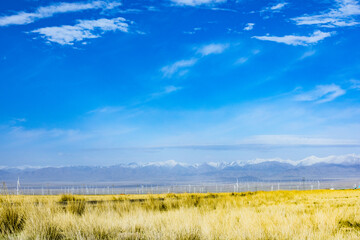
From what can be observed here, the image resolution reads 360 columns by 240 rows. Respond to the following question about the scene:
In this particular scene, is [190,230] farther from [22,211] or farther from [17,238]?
[22,211]

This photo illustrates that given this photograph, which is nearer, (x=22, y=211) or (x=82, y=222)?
(x=82, y=222)

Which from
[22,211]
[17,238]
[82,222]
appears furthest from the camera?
[22,211]

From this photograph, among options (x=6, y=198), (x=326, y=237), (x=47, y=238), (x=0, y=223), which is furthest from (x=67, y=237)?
(x=326, y=237)

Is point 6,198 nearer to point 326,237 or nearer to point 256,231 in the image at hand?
point 256,231

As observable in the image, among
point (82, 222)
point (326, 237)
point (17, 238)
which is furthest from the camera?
point (82, 222)

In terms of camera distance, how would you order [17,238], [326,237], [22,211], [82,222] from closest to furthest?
1. [17,238]
2. [326,237]
3. [82,222]
4. [22,211]

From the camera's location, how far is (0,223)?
1034 cm

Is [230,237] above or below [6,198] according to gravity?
below

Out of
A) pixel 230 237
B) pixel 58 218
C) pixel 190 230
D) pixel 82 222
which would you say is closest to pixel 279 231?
pixel 230 237

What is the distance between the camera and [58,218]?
1077 cm

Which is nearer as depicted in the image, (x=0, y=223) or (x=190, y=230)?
(x=190, y=230)

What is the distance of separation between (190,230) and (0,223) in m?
5.10

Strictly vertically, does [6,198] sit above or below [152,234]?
above

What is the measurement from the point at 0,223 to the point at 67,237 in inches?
94.7
